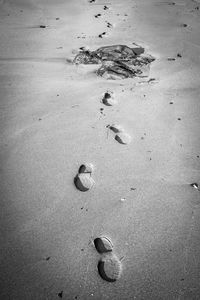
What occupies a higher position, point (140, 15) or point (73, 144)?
point (140, 15)

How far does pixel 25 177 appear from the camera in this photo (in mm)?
1438

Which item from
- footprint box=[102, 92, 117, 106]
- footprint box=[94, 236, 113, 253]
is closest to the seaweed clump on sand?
footprint box=[102, 92, 117, 106]

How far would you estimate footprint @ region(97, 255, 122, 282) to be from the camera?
1.09 m

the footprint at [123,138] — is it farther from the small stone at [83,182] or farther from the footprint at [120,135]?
the small stone at [83,182]

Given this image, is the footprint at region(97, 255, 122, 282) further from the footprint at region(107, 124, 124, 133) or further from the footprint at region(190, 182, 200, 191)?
the footprint at region(107, 124, 124, 133)

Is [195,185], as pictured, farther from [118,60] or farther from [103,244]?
[118,60]

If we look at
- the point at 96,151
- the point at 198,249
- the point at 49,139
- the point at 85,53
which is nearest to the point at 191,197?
the point at 198,249

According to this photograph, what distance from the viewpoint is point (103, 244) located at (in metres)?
1.19

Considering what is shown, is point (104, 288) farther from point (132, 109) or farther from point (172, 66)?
point (172, 66)

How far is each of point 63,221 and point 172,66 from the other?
1711mm

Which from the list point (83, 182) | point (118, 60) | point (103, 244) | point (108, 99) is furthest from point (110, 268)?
point (118, 60)

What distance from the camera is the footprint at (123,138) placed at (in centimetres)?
163

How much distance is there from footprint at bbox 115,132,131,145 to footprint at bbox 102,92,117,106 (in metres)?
0.32

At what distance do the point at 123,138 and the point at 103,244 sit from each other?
28.4 inches
